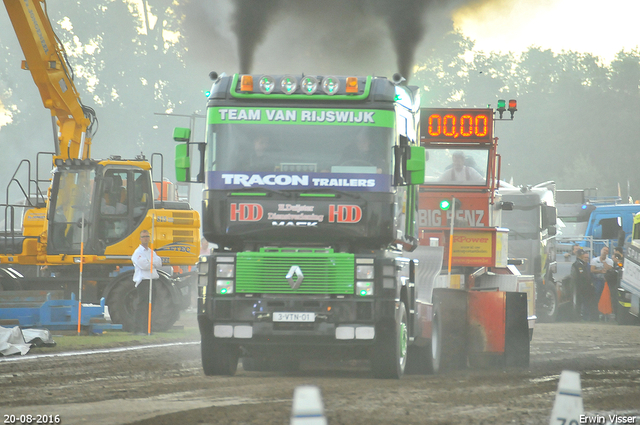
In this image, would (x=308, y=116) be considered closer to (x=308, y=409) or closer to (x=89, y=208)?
(x=308, y=409)

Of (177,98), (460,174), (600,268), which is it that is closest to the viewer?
(460,174)

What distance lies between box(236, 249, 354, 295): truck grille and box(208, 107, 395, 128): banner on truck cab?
1.46 m

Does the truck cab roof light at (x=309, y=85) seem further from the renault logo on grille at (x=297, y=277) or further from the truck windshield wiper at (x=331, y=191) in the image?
the renault logo on grille at (x=297, y=277)

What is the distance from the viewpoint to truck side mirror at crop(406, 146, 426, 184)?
11703 millimetres

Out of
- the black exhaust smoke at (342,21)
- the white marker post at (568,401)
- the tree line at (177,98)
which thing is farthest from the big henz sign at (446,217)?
the tree line at (177,98)

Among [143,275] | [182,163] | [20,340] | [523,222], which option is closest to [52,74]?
[143,275]

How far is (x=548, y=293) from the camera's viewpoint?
27.6 meters

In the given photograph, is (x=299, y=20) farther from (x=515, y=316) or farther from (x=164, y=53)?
(x=164, y=53)

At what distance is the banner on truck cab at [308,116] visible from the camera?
11.6m

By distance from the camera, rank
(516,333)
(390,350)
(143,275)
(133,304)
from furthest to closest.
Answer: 1. (133,304)
2. (143,275)
3. (516,333)
4. (390,350)

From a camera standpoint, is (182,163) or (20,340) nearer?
(182,163)

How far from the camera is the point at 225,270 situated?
37.6 feet

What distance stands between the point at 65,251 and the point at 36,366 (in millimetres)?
7058

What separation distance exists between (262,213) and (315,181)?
0.68 metres
